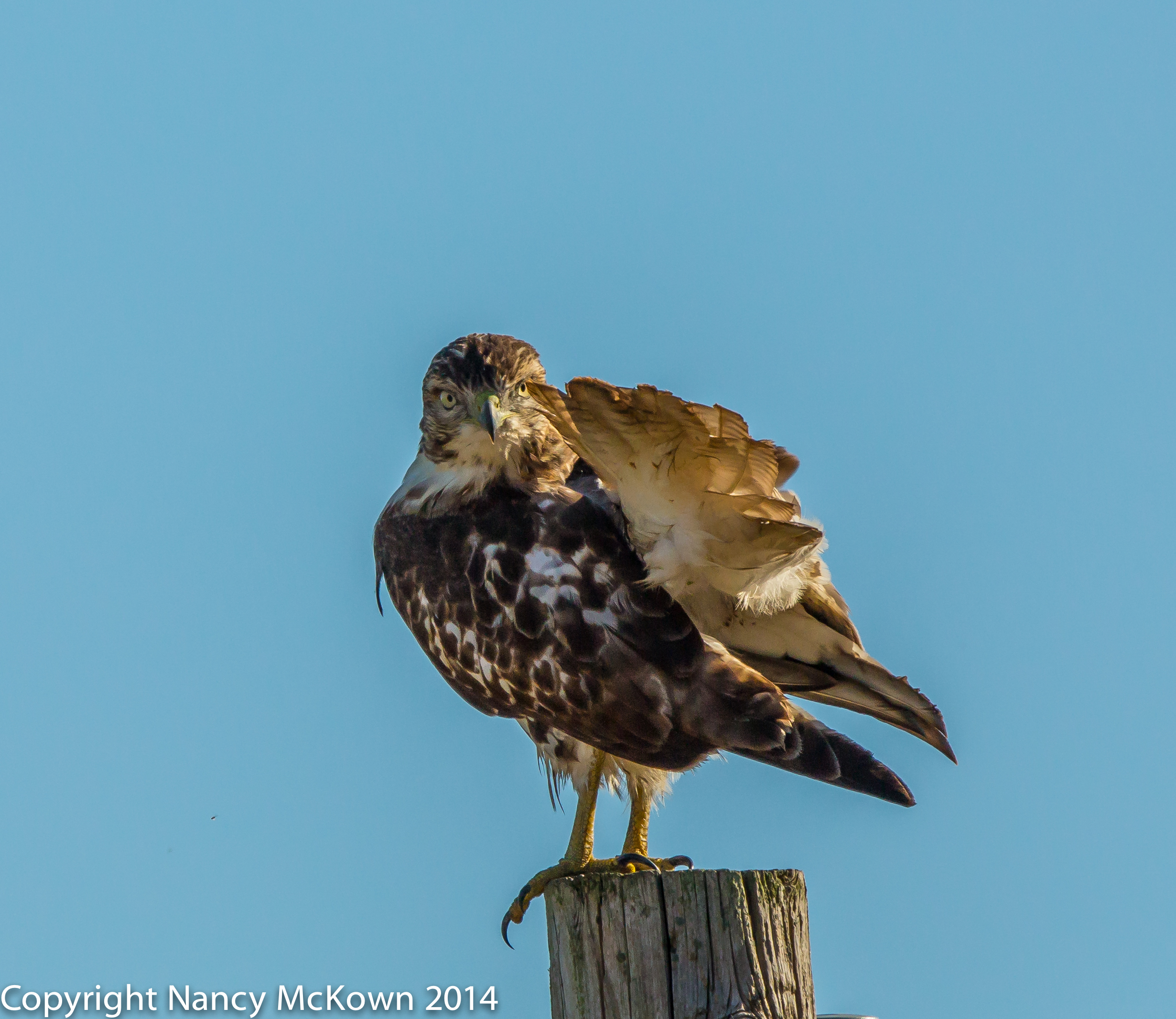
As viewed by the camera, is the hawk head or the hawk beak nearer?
the hawk beak

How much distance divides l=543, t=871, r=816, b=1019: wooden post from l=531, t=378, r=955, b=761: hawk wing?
1.11 metres

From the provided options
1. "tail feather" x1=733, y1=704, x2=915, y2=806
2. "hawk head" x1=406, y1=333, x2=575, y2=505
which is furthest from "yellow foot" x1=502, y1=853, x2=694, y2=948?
"hawk head" x1=406, y1=333, x2=575, y2=505

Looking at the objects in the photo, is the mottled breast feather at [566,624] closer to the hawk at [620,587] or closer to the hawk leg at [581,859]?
the hawk at [620,587]

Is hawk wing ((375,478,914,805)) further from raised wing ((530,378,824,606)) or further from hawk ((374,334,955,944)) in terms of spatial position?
raised wing ((530,378,824,606))

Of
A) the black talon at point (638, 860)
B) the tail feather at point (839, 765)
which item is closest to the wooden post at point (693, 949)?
the tail feather at point (839, 765)

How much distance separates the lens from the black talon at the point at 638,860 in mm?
4355

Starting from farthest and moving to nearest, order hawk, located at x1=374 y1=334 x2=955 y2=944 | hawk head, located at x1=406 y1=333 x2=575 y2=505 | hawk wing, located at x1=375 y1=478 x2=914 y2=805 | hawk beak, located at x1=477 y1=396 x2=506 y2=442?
hawk head, located at x1=406 y1=333 x2=575 y2=505, hawk beak, located at x1=477 y1=396 x2=506 y2=442, hawk wing, located at x1=375 y1=478 x2=914 y2=805, hawk, located at x1=374 y1=334 x2=955 y2=944

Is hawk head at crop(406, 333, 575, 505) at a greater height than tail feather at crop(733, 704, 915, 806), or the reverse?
hawk head at crop(406, 333, 575, 505)

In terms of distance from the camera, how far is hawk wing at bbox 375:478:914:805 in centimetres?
403

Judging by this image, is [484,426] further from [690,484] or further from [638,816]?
[638,816]

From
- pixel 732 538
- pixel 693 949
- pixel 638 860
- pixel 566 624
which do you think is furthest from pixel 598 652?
pixel 693 949

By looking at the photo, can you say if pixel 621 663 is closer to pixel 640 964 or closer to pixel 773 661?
pixel 773 661

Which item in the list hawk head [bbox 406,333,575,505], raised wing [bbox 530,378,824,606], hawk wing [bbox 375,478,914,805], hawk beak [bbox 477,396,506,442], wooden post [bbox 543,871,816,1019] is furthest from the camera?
hawk head [bbox 406,333,575,505]

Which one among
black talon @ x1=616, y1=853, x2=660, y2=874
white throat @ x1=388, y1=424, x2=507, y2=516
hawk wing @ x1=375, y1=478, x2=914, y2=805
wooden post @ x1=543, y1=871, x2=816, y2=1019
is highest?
white throat @ x1=388, y1=424, x2=507, y2=516
